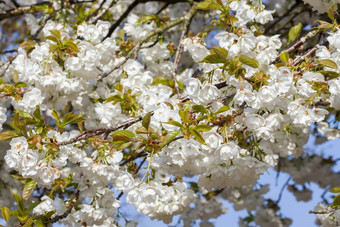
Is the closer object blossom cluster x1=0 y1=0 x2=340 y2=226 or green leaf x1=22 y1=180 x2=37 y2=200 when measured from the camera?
blossom cluster x1=0 y1=0 x2=340 y2=226

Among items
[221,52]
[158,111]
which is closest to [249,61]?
[221,52]

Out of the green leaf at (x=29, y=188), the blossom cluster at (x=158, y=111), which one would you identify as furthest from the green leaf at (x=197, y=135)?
the green leaf at (x=29, y=188)

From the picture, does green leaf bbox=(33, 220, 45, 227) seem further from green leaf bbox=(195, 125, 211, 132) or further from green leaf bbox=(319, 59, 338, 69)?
green leaf bbox=(319, 59, 338, 69)

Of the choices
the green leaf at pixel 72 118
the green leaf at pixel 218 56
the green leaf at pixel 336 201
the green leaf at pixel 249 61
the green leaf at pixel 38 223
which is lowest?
the green leaf at pixel 336 201

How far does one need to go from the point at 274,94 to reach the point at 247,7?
2.06ft

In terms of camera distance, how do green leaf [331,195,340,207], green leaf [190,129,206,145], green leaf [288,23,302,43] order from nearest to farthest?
green leaf [190,129,206,145] → green leaf [331,195,340,207] → green leaf [288,23,302,43]

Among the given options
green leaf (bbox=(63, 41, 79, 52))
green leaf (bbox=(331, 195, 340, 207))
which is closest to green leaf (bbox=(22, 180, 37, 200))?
green leaf (bbox=(63, 41, 79, 52))

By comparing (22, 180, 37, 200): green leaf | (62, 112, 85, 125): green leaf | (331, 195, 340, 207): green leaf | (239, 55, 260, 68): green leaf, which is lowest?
(331, 195, 340, 207): green leaf

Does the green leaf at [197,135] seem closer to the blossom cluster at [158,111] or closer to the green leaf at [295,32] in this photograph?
the blossom cluster at [158,111]

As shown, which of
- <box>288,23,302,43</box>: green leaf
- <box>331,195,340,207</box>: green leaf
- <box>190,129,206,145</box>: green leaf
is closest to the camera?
<box>190,129,206,145</box>: green leaf

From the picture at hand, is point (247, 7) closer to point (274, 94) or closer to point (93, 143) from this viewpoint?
point (274, 94)

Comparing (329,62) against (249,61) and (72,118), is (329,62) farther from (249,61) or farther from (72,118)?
(72,118)

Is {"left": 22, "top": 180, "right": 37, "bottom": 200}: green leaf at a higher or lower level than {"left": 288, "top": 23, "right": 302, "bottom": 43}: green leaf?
lower

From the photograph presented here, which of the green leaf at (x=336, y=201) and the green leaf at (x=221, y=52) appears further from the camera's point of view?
the green leaf at (x=336, y=201)
